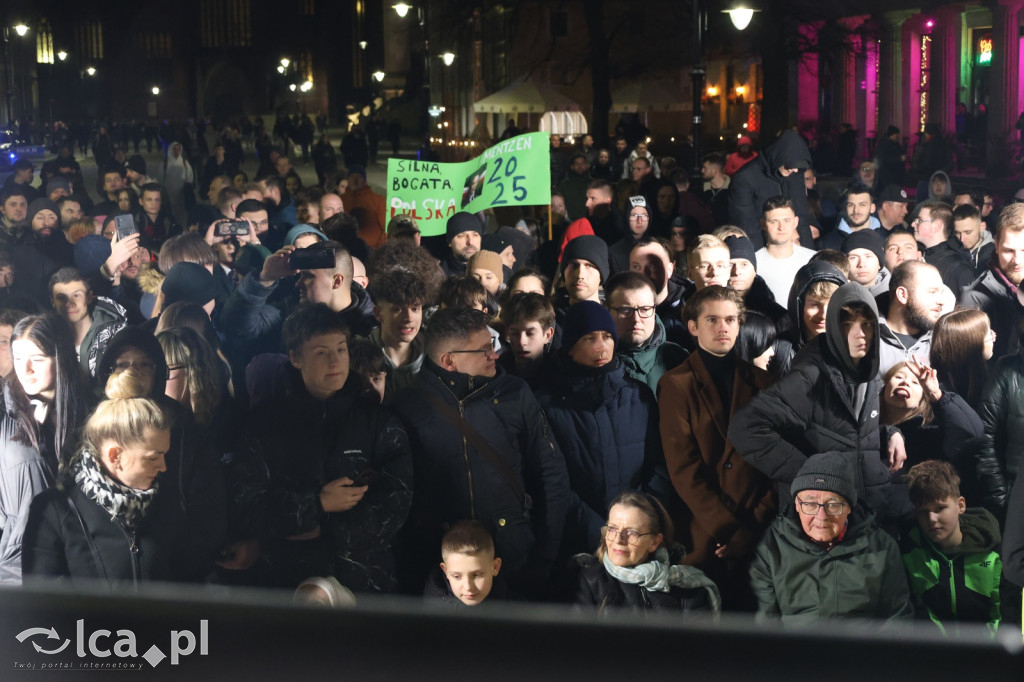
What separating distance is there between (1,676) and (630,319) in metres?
3.23

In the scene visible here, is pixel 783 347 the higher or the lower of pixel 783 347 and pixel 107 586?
the higher

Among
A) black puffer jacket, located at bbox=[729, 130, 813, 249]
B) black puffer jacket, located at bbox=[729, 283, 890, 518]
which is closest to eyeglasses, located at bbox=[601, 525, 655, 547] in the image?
black puffer jacket, located at bbox=[729, 283, 890, 518]

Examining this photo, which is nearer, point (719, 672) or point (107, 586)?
point (107, 586)

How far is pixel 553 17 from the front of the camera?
49.9 meters

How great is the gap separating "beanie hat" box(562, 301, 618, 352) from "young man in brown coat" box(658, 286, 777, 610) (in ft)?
1.19

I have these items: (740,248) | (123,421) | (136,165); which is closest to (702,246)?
(740,248)

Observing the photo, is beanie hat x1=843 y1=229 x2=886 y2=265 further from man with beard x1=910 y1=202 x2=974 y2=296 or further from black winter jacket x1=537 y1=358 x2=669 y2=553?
black winter jacket x1=537 y1=358 x2=669 y2=553

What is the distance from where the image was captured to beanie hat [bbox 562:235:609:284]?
836 cm

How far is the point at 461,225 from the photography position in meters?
9.70

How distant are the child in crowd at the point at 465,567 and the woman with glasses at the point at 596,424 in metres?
0.63

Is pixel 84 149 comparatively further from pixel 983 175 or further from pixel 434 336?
pixel 434 336

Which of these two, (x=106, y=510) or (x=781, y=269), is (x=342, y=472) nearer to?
(x=106, y=510)

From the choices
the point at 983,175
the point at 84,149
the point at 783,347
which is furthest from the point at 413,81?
the point at 783,347

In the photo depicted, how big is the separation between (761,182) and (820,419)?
570 centimetres
